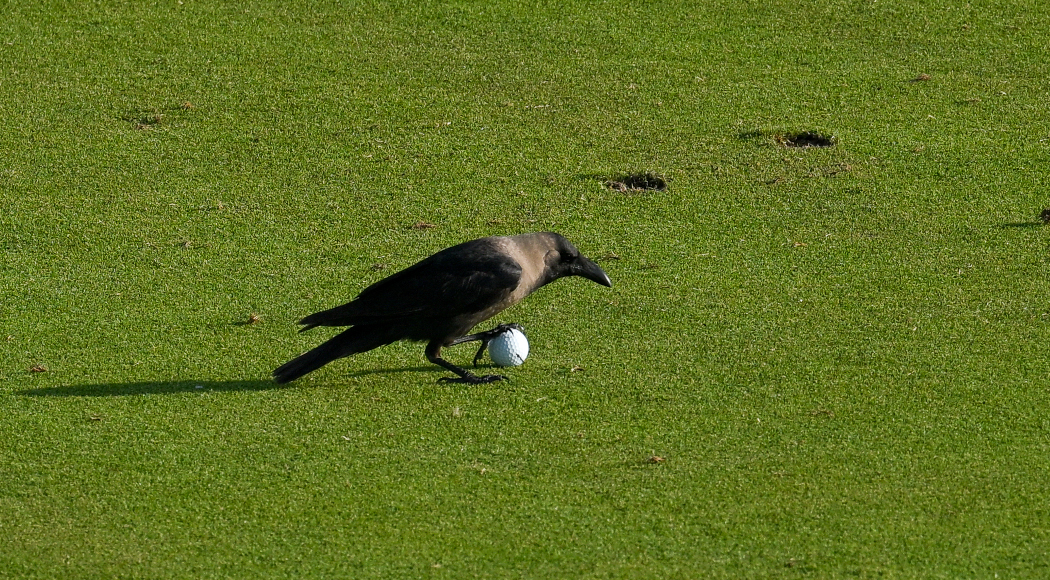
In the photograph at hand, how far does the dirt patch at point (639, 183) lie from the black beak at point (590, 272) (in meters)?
1.76

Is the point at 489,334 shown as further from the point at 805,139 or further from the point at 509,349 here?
the point at 805,139

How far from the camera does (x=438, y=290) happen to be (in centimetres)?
638

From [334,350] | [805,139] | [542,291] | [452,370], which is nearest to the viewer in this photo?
[334,350]

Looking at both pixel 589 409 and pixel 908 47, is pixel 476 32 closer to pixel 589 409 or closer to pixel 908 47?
pixel 908 47

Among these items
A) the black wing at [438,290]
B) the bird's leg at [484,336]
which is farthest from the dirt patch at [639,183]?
the black wing at [438,290]

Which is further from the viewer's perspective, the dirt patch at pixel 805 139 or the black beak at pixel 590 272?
the dirt patch at pixel 805 139

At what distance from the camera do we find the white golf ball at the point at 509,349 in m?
6.57

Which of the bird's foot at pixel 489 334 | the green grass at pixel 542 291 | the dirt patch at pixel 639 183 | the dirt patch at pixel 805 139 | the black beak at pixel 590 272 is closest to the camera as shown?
the green grass at pixel 542 291

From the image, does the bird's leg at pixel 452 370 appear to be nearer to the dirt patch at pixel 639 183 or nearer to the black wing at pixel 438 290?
the black wing at pixel 438 290

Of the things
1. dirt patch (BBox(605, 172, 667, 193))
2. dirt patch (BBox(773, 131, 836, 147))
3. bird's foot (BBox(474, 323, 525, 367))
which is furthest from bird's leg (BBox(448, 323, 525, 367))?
dirt patch (BBox(773, 131, 836, 147))

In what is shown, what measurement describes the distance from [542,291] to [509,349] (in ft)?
3.41

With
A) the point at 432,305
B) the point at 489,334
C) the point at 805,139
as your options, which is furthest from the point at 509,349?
the point at 805,139

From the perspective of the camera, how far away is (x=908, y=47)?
34.7 feet

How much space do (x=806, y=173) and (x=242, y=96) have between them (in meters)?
4.41
